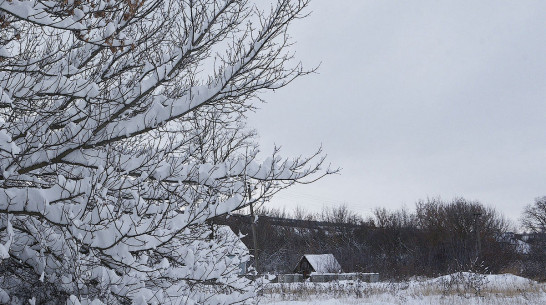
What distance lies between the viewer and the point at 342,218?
5447cm

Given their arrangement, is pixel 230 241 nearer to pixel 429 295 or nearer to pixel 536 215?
pixel 429 295

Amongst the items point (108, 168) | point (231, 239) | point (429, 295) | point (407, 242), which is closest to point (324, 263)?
point (407, 242)

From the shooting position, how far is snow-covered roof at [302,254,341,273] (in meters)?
33.9

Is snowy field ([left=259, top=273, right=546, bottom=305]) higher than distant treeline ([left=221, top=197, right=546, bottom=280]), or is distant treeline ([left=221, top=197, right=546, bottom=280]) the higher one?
distant treeline ([left=221, top=197, right=546, bottom=280])

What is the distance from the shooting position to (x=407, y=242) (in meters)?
41.7

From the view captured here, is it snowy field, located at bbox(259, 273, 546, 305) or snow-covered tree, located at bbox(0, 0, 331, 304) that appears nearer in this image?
snow-covered tree, located at bbox(0, 0, 331, 304)

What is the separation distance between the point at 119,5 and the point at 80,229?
6.39 feet

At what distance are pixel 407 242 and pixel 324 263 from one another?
33.9 feet

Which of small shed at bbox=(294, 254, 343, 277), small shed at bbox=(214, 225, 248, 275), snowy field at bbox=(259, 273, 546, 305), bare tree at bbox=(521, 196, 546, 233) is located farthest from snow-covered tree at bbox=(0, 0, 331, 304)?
bare tree at bbox=(521, 196, 546, 233)

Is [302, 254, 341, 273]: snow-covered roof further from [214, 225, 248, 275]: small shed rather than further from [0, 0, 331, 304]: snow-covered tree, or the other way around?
[0, 0, 331, 304]: snow-covered tree

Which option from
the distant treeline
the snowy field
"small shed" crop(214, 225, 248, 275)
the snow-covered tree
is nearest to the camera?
the snow-covered tree

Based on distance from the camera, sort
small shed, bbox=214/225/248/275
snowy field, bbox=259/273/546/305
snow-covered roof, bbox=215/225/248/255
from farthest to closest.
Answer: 1. snowy field, bbox=259/273/546/305
2. snow-covered roof, bbox=215/225/248/255
3. small shed, bbox=214/225/248/275

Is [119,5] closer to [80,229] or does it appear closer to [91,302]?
[80,229]

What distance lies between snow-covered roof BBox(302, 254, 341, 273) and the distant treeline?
1.48 metres
